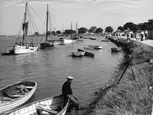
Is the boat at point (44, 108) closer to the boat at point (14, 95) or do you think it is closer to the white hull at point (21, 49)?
the boat at point (14, 95)

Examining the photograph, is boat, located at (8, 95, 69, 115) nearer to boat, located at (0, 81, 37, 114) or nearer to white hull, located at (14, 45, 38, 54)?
boat, located at (0, 81, 37, 114)

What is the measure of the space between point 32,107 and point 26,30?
5243 cm

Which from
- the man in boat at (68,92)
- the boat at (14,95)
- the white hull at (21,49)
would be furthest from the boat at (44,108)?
the white hull at (21,49)

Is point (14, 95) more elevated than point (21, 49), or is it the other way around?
point (21, 49)

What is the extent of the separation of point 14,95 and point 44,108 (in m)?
4.08

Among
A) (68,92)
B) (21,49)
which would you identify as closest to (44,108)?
(68,92)

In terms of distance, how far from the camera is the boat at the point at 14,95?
1306 cm

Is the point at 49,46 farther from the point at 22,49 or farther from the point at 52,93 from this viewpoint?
the point at 52,93

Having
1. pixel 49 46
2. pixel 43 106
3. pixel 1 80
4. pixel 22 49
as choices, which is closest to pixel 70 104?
pixel 43 106

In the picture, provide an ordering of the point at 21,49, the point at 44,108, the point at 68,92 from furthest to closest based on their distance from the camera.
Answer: the point at 21,49 → the point at 68,92 → the point at 44,108

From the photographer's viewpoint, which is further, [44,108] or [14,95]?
[14,95]

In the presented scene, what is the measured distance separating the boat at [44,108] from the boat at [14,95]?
7.59 ft

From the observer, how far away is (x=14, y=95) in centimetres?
1490

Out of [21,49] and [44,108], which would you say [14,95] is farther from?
[21,49]
